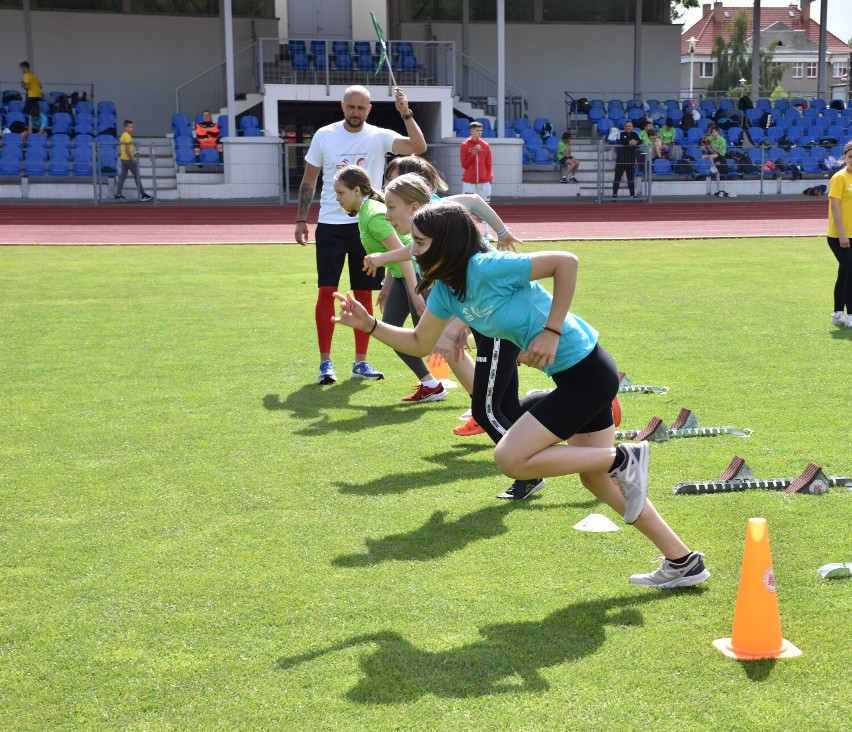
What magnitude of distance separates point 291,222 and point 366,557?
19.6m

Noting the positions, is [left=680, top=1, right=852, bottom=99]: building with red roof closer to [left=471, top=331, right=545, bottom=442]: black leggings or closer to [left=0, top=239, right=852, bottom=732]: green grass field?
[left=0, top=239, right=852, bottom=732]: green grass field

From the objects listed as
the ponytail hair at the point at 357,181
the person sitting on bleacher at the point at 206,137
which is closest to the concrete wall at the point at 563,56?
the person sitting on bleacher at the point at 206,137

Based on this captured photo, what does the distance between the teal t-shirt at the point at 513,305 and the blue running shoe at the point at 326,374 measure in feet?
14.6

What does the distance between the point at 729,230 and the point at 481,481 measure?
17864 mm

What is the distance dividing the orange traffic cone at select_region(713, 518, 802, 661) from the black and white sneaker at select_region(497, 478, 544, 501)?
1.91 meters

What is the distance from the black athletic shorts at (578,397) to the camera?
4.35 metres

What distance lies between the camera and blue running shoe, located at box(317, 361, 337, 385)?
28.9 ft

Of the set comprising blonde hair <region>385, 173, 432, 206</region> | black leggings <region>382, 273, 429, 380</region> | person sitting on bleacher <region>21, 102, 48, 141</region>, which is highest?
person sitting on bleacher <region>21, 102, 48, 141</region>

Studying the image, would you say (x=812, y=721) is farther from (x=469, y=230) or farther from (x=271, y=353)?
(x=271, y=353)

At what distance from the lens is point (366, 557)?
4.91 m

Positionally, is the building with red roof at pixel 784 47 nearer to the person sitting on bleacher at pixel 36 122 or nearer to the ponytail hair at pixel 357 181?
the person sitting on bleacher at pixel 36 122

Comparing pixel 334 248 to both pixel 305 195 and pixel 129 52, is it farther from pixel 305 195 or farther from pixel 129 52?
pixel 129 52

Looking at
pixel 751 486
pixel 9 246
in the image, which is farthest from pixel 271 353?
pixel 9 246

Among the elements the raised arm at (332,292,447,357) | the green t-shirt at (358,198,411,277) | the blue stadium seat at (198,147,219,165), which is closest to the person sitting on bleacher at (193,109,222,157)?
the blue stadium seat at (198,147,219,165)
